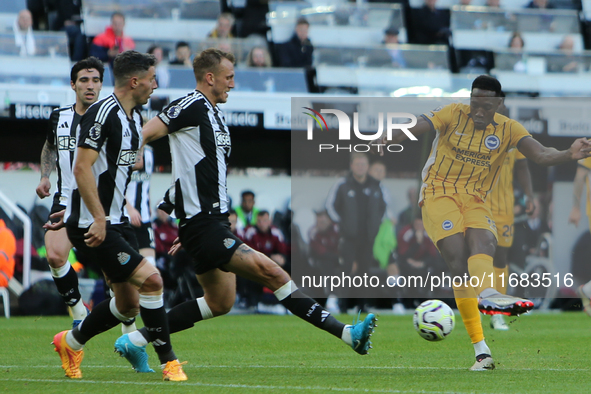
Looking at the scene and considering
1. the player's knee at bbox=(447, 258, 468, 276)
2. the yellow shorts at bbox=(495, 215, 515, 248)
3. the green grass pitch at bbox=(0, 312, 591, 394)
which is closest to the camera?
the green grass pitch at bbox=(0, 312, 591, 394)

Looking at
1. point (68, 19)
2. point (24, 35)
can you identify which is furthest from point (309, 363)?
point (68, 19)

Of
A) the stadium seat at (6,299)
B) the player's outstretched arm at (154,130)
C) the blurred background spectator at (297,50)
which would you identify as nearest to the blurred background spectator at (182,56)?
the blurred background spectator at (297,50)

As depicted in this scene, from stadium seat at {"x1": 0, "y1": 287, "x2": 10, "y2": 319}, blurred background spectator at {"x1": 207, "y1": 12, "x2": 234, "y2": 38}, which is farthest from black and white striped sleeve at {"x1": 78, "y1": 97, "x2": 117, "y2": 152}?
blurred background spectator at {"x1": 207, "y1": 12, "x2": 234, "y2": 38}

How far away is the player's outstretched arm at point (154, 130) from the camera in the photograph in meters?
5.33

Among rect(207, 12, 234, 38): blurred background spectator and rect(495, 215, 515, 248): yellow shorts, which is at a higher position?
rect(207, 12, 234, 38): blurred background spectator

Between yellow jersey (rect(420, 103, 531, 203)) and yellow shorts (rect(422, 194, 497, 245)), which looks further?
yellow jersey (rect(420, 103, 531, 203))

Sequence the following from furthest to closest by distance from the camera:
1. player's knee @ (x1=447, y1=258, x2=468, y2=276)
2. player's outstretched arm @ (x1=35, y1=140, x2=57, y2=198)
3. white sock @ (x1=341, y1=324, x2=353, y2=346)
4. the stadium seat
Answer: the stadium seat, player's outstretched arm @ (x1=35, y1=140, x2=57, y2=198), player's knee @ (x1=447, y1=258, x2=468, y2=276), white sock @ (x1=341, y1=324, x2=353, y2=346)

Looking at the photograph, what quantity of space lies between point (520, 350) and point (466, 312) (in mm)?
1677

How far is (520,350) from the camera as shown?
7.47m

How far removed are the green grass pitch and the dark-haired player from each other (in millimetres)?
779

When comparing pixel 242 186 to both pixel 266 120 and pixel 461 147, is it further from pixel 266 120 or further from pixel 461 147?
pixel 461 147

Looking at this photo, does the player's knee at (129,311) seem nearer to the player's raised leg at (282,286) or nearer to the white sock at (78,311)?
the player's raised leg at (282,286)

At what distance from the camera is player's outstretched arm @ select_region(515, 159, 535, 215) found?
7.36 metres

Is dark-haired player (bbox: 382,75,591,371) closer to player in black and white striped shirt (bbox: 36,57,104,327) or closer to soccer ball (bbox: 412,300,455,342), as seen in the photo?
soccer ball (bbox: 412,300,455,342)
